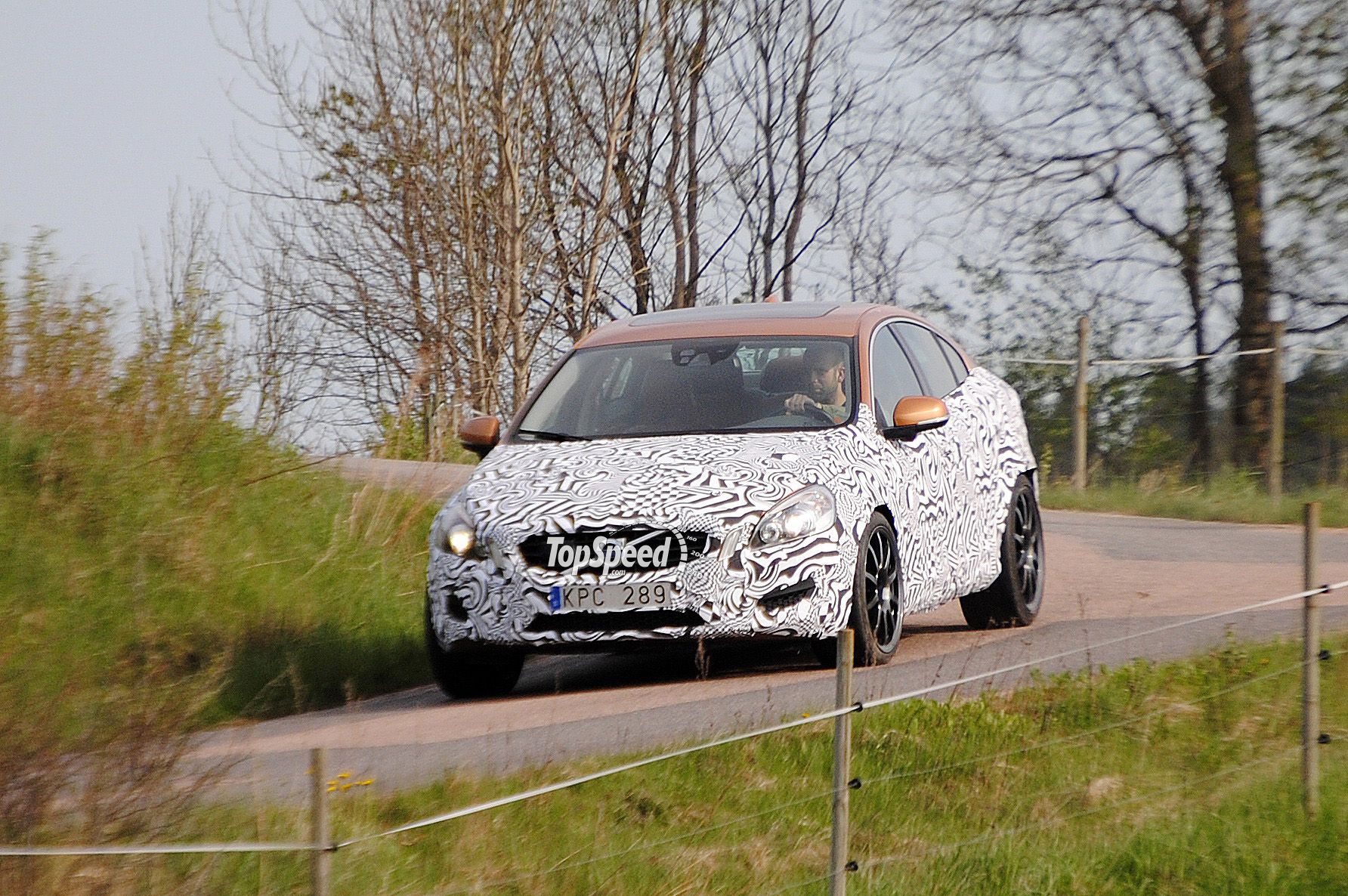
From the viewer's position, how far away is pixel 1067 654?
8359 millimetres

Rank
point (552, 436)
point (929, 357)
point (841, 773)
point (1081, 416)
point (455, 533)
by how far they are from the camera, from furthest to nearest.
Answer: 1. point (1081, 416)
2. point (929, 357)
3. point (552, 436)
4. point (455, 533)
5. point (841, 773)

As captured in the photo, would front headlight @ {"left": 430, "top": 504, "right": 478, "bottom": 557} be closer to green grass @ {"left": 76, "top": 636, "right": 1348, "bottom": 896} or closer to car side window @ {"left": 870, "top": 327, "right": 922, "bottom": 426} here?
green grass @ {"left": 76, "top": 636, "right": 1348, "bottom": 896}

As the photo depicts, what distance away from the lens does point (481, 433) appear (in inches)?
361

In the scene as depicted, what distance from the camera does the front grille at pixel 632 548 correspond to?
25.8 feet

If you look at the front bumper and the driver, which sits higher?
the driver

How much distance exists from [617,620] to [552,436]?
1593mm

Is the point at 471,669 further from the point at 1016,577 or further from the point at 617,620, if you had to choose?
the point at 1016,577

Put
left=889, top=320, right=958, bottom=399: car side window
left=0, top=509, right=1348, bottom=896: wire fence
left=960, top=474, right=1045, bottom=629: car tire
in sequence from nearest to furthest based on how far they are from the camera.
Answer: left=0, top=509, right=1348, bottom=896: wire fence → left=889, top=320, right=958, bottom=399: car side window → left=960, top=474, right=1045, bottom=629: car tire

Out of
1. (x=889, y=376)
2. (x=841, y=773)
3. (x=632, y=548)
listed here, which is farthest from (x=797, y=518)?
(x=841, y=773)

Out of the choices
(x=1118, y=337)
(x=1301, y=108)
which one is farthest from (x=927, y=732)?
(x=1118, y=337)

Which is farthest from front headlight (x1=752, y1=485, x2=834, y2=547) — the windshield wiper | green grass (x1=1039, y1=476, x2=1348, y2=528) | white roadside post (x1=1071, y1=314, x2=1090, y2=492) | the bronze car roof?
white roadside post (x1=1071, y1=314, x2=1090, y2=492)

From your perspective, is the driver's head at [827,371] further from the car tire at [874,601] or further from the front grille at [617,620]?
the front grille at [617,620]

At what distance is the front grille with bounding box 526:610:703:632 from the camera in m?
7.88

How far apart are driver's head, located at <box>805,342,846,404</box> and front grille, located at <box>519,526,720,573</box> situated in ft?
5.27
